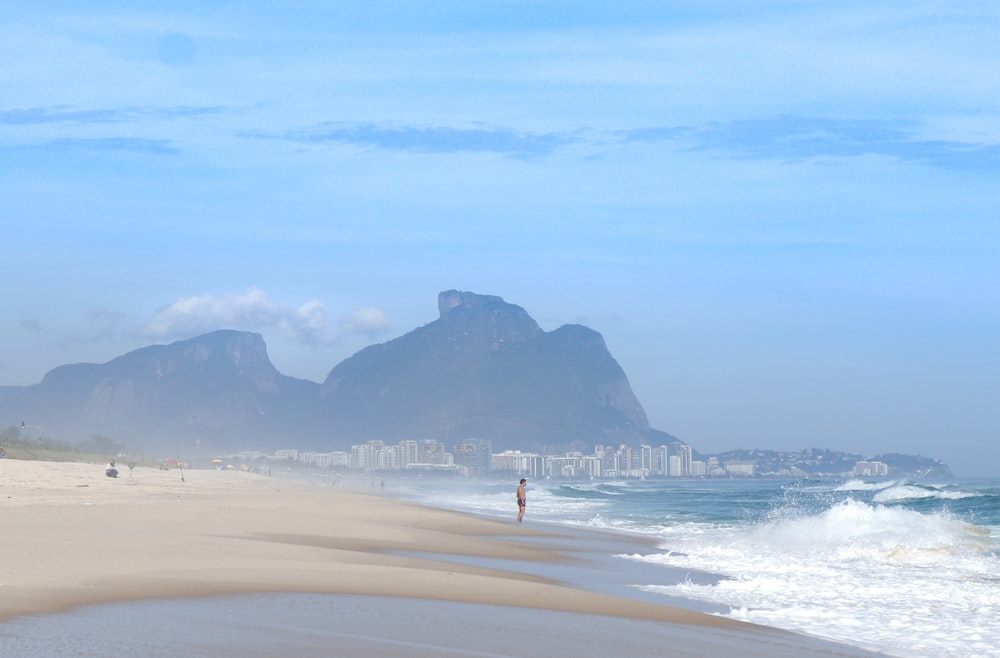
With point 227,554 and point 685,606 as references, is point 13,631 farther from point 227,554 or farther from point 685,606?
point 685,606

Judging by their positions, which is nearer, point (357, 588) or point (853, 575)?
point (357, 588)

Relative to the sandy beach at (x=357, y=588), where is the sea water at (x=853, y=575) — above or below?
below

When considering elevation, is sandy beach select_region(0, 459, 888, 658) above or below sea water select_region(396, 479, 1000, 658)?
above

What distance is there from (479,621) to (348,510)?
18233mm

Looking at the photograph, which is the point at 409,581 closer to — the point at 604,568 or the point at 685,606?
the point at 685,606

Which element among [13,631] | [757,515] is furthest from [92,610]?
[757,515]

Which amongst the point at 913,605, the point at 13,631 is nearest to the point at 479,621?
the point at 13,631

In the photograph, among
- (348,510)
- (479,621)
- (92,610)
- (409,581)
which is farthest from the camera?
(348,510)

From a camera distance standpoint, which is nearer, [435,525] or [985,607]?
[985,607]

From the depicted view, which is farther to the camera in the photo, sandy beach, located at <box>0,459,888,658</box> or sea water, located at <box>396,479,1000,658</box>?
sea water, located at <box>396,479,1000,658</box>

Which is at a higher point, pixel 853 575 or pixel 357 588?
pixel 357 588

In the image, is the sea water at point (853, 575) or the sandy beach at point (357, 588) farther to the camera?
the sea water at point (853, 575)

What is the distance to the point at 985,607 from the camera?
12.4 meters

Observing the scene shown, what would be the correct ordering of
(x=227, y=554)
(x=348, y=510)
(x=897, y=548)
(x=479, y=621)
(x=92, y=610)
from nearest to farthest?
(x=92, y=610), (x=479, y=621), (x=227, y=554), (x=897, y=548), (x=348, y=510)
